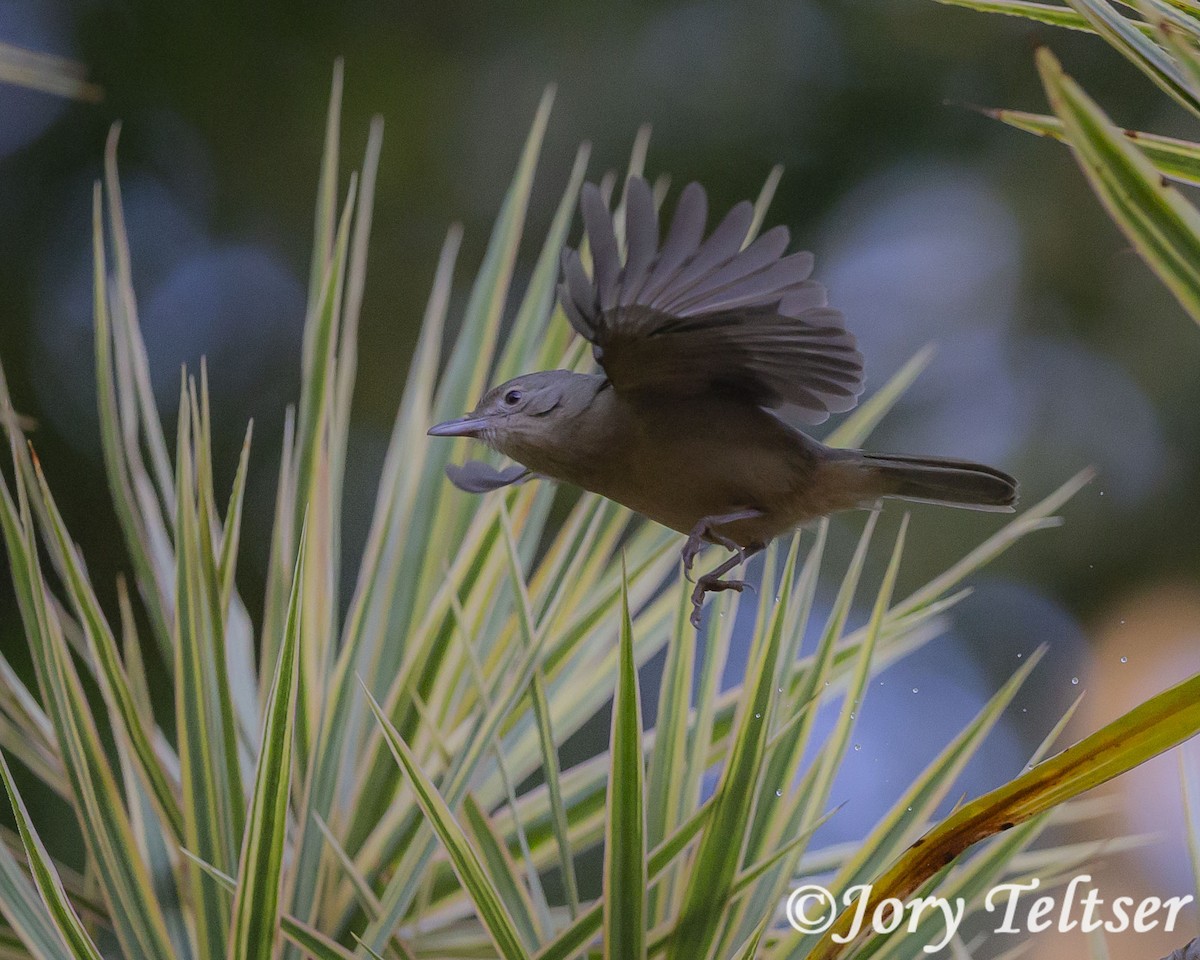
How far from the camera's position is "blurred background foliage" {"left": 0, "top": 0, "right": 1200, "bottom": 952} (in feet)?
7.82

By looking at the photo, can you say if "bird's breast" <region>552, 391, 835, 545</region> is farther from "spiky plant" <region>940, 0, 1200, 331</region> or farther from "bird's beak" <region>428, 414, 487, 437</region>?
"spiky plant" <region>940, 0, 1200, 331</region>

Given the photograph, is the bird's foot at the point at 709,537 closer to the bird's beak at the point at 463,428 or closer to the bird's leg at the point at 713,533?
the bird's leg at the point at 713,533

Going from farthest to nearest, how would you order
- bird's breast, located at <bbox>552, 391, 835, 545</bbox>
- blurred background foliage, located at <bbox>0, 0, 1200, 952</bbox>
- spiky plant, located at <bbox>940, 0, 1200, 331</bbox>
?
blurred background foliage, located at <bbox>0, 0, 1200, 952</bbox>, bird's breast, located at <bbox>552, 391, 835, 545</bbox>, spiky plant, located at <bbox>940, 0, 1200, 331</bbox>

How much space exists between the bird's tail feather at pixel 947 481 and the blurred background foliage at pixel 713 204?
1259 millimetres

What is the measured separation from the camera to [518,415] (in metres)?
0.95

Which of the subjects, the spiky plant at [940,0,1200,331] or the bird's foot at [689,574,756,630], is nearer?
the spiky plant at [940,0,1200,331]

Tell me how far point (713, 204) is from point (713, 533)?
186cm

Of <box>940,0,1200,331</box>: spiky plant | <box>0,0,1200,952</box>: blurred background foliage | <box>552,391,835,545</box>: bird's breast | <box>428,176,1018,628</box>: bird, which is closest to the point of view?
<box>940,0,1200,331</box>: spiky plant

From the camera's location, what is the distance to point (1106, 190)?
71 cm

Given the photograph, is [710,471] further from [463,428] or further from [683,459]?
[463,428]

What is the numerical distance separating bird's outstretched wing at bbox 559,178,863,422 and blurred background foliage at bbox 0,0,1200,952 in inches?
54.7

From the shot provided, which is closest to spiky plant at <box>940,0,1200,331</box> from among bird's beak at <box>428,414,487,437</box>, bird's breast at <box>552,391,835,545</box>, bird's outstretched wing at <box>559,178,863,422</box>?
bird's outstretched wing at <box>559,178,863,422</box>

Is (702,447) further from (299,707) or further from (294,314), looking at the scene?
(294,314)

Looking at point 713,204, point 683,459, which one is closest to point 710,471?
point 683,459
